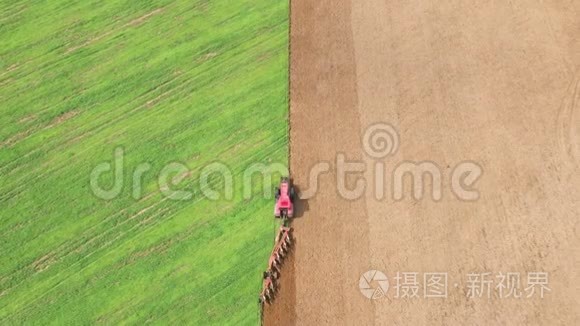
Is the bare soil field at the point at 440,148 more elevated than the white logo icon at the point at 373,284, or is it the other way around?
the bare soil field at the point at 440,148

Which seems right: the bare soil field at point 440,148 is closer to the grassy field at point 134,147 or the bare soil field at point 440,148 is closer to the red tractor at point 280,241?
the red tractor at point 280,241

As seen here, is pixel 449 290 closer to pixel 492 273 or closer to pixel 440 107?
pixel 492 273

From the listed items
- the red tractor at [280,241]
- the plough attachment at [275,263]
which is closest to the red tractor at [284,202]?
the red tractor at [280,241]

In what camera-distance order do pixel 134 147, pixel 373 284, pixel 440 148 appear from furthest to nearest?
pixel 134 147 → pixel 440 148 → pixel 373 284

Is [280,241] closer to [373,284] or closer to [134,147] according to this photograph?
[373,284]

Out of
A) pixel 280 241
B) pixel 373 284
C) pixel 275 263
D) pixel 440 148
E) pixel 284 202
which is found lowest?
pixel 373 284

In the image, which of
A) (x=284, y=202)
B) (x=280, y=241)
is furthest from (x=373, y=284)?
(x=284, y=202)
